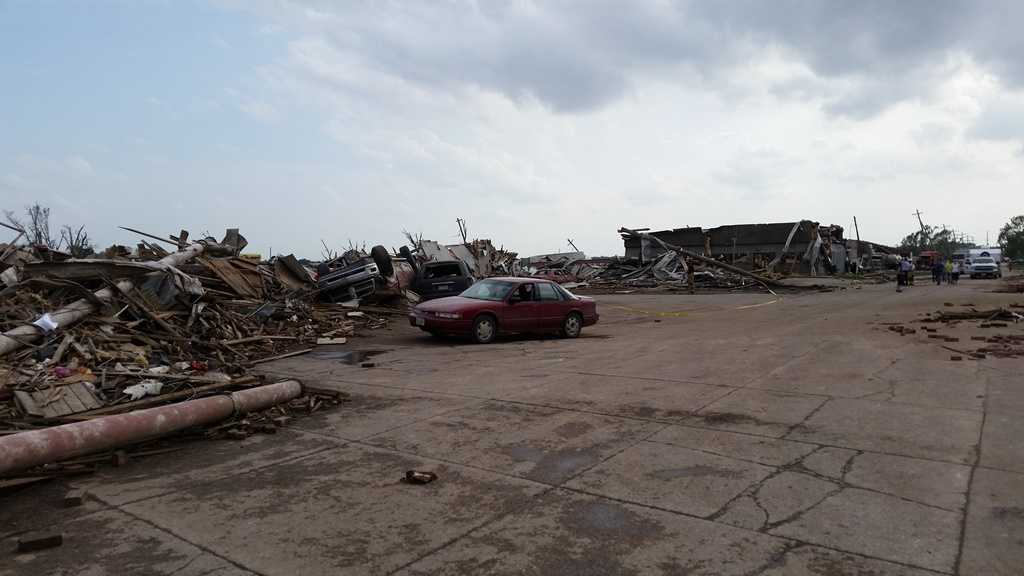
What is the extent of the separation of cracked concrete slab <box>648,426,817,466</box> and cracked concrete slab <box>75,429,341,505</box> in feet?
10.7

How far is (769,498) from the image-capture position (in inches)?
185

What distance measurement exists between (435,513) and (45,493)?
10.1 ft

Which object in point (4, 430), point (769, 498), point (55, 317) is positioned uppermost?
point (55, 317)

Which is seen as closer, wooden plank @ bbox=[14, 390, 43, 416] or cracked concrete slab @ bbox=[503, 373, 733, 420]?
wooden plank @ bbox=[14, 390, 43, 416]

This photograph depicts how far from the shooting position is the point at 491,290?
15328 millimetres

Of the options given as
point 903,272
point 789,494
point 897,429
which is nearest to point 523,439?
point 789,494

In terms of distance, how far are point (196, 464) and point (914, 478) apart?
19.3ft

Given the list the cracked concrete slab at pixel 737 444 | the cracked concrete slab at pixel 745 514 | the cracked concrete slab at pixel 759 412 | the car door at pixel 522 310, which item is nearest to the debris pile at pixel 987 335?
the cracked concrete slab at pixel 759 412

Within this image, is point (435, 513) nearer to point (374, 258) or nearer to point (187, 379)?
point (187, 379)

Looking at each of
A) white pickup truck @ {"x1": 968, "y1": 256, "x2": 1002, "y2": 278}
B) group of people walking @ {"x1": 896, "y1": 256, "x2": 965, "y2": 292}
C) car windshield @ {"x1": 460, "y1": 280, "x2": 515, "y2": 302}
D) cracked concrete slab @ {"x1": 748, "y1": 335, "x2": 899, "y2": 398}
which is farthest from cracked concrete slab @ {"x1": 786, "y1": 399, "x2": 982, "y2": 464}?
white pickup truck @ {"x1": 968, "y1": 256, "x2": 1002, "y2": 278}

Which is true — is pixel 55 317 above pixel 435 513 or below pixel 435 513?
above

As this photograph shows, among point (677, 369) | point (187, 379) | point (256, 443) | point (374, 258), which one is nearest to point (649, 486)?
point (256, 443)

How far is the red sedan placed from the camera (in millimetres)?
14266

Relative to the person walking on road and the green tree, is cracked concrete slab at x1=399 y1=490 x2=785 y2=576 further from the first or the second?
the green tree
